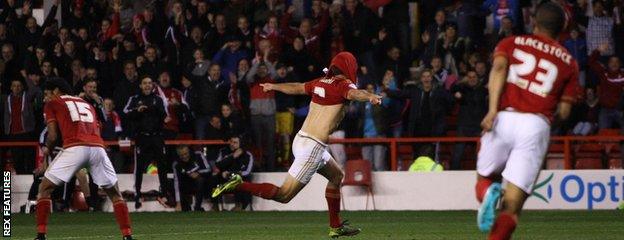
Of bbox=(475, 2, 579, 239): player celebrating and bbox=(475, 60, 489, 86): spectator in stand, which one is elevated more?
bbox=(475, 60, 489, 86): spectator in stand

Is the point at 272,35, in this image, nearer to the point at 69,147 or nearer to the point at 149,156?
the point at 149,156

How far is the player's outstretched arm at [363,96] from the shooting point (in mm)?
13711

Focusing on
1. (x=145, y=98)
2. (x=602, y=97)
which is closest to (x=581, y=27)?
(x=602, y=97)

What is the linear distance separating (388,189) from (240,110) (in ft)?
9.69

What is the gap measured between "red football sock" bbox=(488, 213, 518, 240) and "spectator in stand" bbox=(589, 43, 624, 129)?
44.8ft

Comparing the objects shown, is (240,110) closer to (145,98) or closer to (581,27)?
(145,98)

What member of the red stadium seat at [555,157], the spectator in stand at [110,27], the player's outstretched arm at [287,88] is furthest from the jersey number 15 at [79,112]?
the spectator in stand at [110,27]

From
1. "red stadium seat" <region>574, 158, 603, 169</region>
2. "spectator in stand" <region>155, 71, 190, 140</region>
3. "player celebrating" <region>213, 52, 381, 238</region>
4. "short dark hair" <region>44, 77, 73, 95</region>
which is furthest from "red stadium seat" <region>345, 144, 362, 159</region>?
"short dark hair" <region>44, 77, 73, 95</region>

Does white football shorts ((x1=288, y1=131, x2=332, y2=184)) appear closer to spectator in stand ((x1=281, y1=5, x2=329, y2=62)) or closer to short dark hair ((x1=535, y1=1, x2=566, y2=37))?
short dark hair ((x1=535, y1=1, x2=566, y2=37))

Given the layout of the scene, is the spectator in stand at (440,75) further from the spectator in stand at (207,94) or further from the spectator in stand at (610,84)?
the spectator in stand at (207,94)

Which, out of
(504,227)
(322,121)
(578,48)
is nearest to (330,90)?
(322,121)

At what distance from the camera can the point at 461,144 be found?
77.3 feet

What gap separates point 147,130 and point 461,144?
17.8 ft

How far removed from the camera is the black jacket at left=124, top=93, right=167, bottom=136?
23.5m
